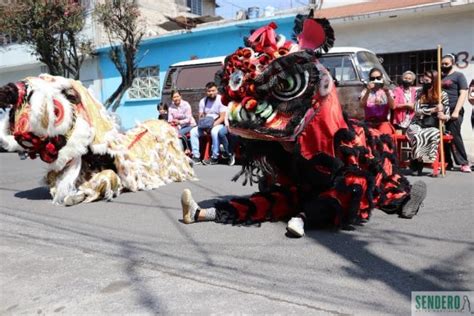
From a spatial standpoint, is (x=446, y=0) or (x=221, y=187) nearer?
(x=221, y=187)

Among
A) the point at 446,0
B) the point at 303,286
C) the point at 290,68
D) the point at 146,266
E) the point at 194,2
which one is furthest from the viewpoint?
the point at 194,2

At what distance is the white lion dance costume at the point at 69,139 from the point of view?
15.6 ft

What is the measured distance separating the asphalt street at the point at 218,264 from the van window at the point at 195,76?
20.3 ft

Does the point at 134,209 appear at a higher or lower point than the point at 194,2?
lower

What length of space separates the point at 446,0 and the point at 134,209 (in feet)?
28.5

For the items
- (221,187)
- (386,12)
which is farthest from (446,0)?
(221,187)

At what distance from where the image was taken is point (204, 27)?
15133 millimetres

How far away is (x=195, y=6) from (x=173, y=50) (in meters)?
6.56

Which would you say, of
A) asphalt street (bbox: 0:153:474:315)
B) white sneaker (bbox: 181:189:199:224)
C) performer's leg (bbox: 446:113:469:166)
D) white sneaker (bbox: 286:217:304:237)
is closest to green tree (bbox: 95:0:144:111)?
performer's leg (bbox: 446:113:469:166)

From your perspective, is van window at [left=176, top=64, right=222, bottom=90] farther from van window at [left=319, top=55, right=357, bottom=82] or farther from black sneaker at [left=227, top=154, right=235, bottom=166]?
van window at [left=319, top=55, right=357, bottom=82]

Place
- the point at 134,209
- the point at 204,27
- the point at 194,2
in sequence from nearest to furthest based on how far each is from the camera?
the point at 134,209
the point at 204,27
the point at 194,2

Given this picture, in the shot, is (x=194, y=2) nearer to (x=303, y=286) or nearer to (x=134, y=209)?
(x=134, y=209)

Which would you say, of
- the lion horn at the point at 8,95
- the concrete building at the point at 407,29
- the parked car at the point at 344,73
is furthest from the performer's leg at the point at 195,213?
the concrete building at the point at 407,29

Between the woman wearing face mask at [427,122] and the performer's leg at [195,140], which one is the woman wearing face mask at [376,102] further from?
the performer's leg at [195,140]
